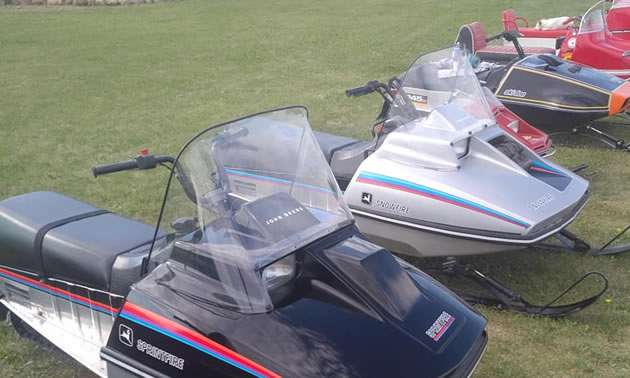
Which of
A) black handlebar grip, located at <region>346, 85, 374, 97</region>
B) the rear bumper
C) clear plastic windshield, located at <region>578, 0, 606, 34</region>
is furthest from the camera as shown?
clear plastic windshield, located at <region>578, 0, 606, 34</region>

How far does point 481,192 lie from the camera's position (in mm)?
3605

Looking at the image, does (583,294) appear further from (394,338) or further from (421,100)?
(394,338)

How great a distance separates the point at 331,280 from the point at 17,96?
813cm

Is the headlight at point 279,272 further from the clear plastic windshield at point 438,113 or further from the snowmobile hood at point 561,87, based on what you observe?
the snowmobile hood at point 561,87

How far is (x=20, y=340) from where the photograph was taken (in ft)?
11.4

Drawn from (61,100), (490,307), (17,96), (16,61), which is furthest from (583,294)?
(16,61)

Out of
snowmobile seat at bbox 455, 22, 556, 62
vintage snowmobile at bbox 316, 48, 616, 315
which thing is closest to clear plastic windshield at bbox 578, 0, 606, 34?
snowmobile seat at bbox 455, 22, 556, 62

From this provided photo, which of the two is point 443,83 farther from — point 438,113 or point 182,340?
point 182,340

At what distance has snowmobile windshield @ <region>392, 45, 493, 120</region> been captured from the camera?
4273 mm

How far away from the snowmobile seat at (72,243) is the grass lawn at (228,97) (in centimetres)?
59

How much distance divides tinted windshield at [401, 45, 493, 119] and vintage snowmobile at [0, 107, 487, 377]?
174cm

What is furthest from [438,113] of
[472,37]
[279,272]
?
[472,37]

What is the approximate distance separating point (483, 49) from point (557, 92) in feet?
4.98

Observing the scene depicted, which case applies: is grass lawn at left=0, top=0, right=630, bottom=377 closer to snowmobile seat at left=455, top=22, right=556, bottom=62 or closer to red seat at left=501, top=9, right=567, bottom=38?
snowmobile seat at left=455, top=22, right=556, bottom=62
